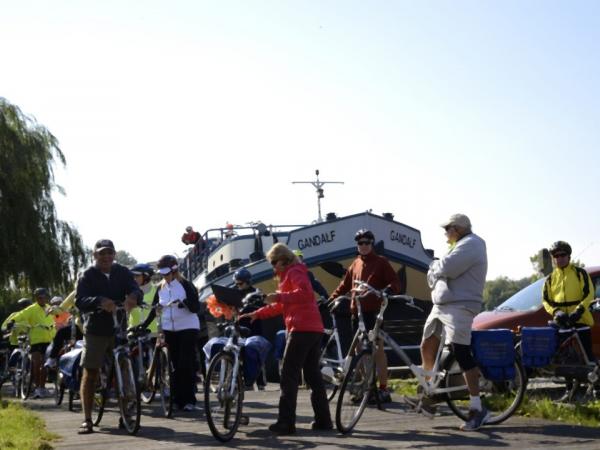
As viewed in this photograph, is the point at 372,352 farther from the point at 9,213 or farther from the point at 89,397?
the point at 9,213

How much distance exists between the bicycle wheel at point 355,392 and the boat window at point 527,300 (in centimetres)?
457

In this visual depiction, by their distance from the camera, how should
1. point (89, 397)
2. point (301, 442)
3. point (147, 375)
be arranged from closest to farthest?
point (301, 442), point (89, 397), point (147, 375)

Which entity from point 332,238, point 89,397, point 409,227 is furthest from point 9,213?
point 89,397

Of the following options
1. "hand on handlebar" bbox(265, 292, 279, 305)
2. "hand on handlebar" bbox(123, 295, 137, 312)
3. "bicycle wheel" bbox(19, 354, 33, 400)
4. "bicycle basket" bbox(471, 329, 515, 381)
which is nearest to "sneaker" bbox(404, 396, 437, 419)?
"bicycle basket" bbox(471, 329, 515, 381)

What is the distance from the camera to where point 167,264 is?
507 inches

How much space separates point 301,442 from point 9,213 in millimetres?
19110

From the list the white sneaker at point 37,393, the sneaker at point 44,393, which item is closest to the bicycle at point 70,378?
the white sneaker at point 37,393

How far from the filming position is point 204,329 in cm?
2055

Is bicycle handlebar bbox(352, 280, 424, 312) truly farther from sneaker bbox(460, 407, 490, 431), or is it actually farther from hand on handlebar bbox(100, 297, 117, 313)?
hand on handlebar bbox(100, 297, 117, 313)

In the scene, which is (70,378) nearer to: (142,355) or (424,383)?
(142,355)

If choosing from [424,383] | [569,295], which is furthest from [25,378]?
[424,383]

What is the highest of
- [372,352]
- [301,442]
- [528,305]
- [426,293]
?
[426,293]

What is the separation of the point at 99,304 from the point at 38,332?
7.73 m

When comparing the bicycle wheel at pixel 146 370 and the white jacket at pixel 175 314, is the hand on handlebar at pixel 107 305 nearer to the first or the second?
the white jacket at pixel 175 314
